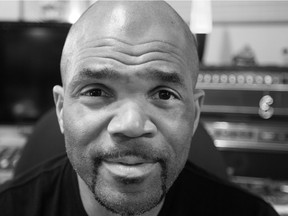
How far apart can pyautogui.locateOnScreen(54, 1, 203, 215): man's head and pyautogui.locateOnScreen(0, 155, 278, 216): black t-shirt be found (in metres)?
0.22

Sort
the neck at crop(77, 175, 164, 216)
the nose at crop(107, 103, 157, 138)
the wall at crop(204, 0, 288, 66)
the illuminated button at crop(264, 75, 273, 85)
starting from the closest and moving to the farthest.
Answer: the nose at crop(107, 103, 157, 138) → the neck at crop(77, 175, 164, 216) → the illuminated button at crop(264, 75, 273, 85) → the wall at crop(204, 0, 288, 66)

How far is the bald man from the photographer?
685 mm

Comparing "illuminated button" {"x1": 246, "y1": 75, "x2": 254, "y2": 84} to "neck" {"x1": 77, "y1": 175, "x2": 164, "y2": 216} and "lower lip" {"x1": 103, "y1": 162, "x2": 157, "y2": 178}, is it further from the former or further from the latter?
"lower lip" {"x1": 103, "y1": 162, "x2": 157, "y2": 178}

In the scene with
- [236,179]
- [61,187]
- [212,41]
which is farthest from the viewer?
[212,41]

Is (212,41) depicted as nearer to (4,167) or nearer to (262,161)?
(262,161)

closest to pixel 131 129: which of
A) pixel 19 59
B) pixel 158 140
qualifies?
pixel 158 140

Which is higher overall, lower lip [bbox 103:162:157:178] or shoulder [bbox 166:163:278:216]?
lower lip [bbox 103:162:157:178]

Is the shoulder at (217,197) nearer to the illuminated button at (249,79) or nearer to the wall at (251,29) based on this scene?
the illuminated button at (249,79)

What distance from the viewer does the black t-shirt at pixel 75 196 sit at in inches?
35.6

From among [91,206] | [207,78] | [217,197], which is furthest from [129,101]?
[207,78]

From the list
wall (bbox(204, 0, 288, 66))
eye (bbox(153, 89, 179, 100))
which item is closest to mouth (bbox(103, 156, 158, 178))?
eye (bbox(153, 89, 179, 100))

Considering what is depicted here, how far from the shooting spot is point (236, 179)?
158 cm

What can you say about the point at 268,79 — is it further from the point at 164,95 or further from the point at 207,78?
the point at 164,95

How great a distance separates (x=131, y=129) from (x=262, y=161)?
41.7 inches
